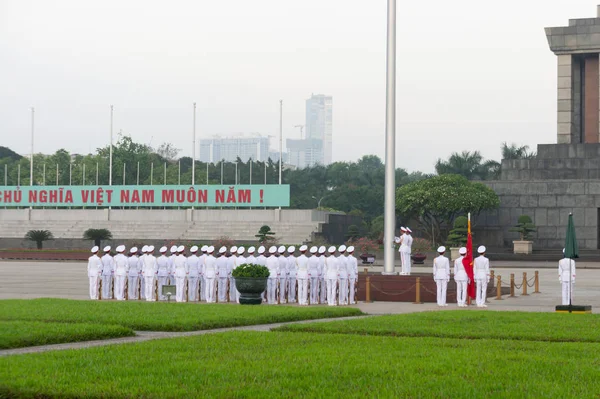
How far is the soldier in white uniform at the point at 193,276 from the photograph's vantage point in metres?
24.3

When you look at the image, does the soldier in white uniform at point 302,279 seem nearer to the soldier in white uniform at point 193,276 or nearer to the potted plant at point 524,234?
the soldier in white uniform at point 193,276

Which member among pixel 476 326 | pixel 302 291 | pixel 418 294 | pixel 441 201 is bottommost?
pixel 418 294

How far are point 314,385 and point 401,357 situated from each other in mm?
2336

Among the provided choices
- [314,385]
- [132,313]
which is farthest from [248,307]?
[314,385]

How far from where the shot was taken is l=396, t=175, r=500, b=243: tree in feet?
174

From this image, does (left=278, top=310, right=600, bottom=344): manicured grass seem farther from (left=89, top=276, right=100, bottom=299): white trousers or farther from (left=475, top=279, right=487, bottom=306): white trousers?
(left=89, top=276, right=100, bottom=299): white trousers

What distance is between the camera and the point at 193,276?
80.1ft

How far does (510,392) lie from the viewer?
8.95 m

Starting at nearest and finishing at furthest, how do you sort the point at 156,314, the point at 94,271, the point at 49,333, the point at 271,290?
the point at 49,333 → the point at 156,314 → the point at 271,290 → the point at 94,271

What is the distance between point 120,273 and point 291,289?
452cm

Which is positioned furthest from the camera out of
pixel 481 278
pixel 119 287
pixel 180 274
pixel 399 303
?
pixel 119 287

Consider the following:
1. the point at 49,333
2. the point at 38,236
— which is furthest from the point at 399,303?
the point at 38,236

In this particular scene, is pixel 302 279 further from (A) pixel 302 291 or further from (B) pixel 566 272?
(B) pixel 566 272

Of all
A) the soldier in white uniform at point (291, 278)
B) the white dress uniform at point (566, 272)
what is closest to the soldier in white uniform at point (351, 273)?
the soldier in white uniform at point (291, 278)
